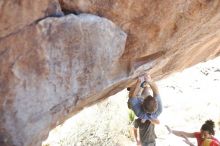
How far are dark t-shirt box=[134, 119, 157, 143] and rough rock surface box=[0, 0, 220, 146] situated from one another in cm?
Answer: 91

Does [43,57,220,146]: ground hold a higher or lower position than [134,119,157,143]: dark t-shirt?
lower

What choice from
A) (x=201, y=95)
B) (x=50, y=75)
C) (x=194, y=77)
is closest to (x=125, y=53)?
(x=50, y=75)

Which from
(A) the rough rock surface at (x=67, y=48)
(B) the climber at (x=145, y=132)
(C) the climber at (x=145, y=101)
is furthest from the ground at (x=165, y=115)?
(A) the rough rock surface at (x=67, y=48)

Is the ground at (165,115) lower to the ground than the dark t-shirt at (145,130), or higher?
lower

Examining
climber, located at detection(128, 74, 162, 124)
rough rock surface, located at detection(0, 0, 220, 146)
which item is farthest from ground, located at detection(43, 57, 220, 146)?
rough rock surface, located at detection(0, 0, 220, 146)

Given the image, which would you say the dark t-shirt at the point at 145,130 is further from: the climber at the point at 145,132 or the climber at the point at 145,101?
the climber at the point at 145,101

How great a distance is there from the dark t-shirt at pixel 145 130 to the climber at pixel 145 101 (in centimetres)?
16

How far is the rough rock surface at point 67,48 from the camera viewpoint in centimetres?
479

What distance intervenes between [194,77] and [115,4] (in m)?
10.3

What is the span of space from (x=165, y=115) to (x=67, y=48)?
822cm

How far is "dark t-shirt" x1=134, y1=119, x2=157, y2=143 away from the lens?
684 cm

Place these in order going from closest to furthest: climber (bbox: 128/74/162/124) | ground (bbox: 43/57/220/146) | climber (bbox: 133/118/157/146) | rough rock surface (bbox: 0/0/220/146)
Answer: rough rock surface (bbox: 0/0/220/146) → climber (bbox: 128/74/162/124) → climber (bbox: 133/118/157/146) → ground (bbox: 43/57/220/146)

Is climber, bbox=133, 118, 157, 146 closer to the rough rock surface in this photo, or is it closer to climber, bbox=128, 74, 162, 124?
climber, bbox=128, 74, 162, 124

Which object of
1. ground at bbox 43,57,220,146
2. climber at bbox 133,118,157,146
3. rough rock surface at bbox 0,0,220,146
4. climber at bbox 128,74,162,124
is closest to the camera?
rough rock surface at bbox 0,0,220,146
